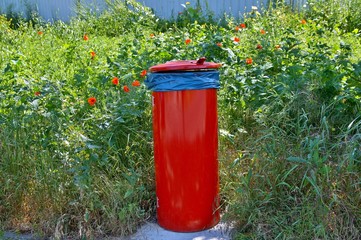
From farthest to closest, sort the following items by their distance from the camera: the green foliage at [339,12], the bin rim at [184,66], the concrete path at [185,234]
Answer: the green foliage at [339,12] → the concrete path at [185,234] → the bin rim at [184,66]

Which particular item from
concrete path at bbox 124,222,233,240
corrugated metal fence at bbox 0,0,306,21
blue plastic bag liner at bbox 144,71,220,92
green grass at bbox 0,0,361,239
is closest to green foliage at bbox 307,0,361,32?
corrugated metal fence at bbox 0,0,306,21

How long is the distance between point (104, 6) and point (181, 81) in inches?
378

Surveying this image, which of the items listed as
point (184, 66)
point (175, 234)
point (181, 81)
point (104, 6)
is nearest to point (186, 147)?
point (181, 81)

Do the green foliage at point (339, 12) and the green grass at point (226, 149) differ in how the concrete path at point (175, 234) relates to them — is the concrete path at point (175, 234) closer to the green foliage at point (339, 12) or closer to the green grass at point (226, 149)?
the green grass at point (226, 149)

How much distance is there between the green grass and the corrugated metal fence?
5.02 meters

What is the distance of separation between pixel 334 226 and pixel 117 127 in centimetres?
183

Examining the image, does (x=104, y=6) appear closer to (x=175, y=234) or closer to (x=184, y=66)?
(x=184, y=66)

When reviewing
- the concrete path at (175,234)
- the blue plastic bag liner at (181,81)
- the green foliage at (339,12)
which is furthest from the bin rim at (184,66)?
the green foliage at (339,12)

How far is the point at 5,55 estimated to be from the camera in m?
6.02

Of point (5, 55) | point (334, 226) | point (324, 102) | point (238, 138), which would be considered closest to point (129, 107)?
point (238, 138)

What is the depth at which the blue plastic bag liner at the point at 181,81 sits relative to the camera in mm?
3420

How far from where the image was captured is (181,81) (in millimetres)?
3418

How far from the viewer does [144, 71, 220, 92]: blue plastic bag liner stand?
342 centimetres

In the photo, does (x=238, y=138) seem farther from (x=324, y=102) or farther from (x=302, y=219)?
(x=302, y=219)
